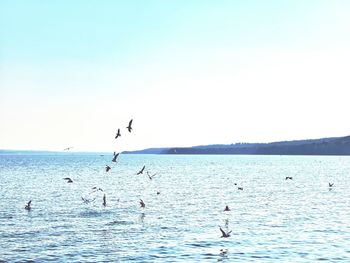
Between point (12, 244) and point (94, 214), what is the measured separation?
19.5 m

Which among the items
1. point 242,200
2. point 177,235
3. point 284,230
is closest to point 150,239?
point 177,235

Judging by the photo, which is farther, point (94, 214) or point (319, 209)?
point (319, 209)

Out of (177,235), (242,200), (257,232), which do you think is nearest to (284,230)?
(257,232)

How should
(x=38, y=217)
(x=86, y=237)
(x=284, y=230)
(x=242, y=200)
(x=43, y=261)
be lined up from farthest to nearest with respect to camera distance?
(x=242, y=200) < (x=38, y=217) < (x=284, y=230) < (x=86, y=237) < (x=43, y=261)

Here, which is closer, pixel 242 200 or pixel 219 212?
pixel 219 212

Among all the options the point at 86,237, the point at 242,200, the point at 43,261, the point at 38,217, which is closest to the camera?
the point at 43,261

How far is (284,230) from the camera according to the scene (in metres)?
50.1

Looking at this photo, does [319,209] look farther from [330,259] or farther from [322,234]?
[330,259]

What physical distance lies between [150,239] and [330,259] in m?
15.3

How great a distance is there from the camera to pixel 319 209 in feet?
226

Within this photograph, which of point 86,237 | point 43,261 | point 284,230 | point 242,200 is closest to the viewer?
point 43,261

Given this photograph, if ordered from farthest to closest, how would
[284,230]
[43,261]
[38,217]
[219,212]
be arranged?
1. [219,212]
2. [38,217]
3. [284,230]
4. [43,261]

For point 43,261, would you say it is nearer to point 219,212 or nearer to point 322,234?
point 322,234

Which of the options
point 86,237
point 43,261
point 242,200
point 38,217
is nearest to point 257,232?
point 86,237
